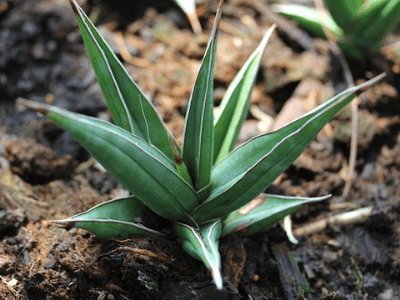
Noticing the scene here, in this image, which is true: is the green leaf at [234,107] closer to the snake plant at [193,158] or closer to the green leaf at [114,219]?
the snake plant at [193,158]

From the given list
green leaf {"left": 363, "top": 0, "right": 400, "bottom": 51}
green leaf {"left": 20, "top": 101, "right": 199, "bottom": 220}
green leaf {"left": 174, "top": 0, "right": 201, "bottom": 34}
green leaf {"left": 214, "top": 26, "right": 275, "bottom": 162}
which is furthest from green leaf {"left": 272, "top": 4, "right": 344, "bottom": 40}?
green leaf {"left": 20, "top": 101, "right": 199, "bottom": 220}

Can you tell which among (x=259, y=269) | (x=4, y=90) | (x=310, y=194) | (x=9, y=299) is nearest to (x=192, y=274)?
(x=259, y=269)

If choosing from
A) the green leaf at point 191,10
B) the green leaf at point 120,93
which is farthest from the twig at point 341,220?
the green leaf at point 191,10

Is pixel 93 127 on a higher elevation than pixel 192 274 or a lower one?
higher

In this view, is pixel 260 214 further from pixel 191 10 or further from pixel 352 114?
pixel 191 10

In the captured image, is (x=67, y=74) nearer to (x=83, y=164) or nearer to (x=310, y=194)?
(x=83, y=164)

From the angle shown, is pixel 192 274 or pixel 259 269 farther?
pixel 259 269

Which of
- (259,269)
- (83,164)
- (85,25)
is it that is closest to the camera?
(85,25)
